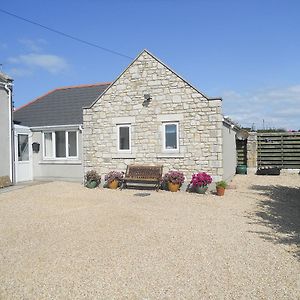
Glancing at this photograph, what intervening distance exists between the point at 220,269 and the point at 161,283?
1.01 metres

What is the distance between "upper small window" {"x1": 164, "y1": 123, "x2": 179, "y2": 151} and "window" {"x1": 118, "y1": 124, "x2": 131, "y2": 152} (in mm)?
1741

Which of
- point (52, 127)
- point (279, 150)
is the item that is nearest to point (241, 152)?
point (279, 150)

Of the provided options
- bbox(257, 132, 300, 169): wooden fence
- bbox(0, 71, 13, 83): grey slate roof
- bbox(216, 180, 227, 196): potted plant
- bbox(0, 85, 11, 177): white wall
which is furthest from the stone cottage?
bbox(257, 132, 300, 169): wooden fence

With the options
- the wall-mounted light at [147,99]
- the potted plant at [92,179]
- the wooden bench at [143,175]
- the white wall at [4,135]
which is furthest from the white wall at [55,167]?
the wall-mounted light at [147,99]

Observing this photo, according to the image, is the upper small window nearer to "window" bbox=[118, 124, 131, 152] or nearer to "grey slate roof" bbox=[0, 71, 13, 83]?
"window" bbox=[118, 124, 131, 152]

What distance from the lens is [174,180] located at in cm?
1330

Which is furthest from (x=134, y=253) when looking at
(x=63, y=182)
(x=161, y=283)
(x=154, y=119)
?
(x=63, y=182)

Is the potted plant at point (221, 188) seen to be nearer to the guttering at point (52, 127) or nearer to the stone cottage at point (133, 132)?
the stone cottage at point (133, 132)

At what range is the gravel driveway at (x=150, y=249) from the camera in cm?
448

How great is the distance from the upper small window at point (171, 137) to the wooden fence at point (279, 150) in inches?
401

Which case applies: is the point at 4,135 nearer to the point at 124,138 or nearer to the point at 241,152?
the point at 124,138

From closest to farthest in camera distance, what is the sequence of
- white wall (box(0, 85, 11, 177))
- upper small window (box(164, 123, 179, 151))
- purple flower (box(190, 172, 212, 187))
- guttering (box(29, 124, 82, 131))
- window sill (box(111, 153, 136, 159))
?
purple flower (box(190, 172, 212, 187)), upper small window (box(164, 123, 179, 151)), window sill (box(111, 153, 136, 159)), white wall (box(0, 85, 11, 177)), guttering (box(29, 124, 82, 131))

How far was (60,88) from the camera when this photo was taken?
20.2m

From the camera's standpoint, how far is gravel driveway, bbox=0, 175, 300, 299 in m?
4.48
